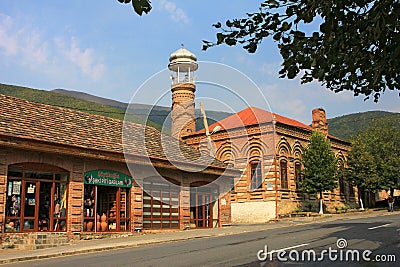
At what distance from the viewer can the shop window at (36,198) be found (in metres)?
18.4

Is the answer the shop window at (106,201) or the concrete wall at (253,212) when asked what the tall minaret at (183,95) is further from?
the shop window at (106,201)

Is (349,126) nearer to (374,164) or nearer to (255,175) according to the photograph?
(374,164)

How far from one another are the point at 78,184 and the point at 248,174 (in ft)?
67.0

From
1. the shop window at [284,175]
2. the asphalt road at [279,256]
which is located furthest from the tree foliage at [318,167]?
the asphalt road at [279,256]

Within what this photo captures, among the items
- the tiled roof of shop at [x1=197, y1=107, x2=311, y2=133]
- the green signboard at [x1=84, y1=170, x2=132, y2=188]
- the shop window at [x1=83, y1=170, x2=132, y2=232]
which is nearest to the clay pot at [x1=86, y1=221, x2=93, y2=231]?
the shop window at [x1=83, y1=170, x2=132, y2=232]

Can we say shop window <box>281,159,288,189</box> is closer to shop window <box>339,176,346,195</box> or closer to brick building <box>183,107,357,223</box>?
brick building <box>183,107,357,223</box>

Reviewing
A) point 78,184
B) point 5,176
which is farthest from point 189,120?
point 5,176

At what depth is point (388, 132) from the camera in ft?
168

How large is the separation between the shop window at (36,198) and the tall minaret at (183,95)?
22.2 m

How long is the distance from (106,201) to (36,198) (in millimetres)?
4102

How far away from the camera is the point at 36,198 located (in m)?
19.2

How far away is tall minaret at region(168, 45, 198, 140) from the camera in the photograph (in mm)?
42481

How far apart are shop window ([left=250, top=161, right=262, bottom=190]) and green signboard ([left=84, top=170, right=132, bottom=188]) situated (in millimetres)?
17132

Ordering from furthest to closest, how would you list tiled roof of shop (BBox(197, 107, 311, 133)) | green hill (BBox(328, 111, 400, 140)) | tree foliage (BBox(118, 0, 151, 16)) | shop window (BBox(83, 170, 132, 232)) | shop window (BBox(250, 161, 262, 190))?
1. green hill (BBox(328, 111, 400, 140))
2. tiled roof of shop (BBox(197, 107, 311, 133))
3. shop window (BBox(250, 161, 262, 190))
4. shop window (BBox(83, 170, 132, 232))
5. tree foliage (BBox(118, 0, 151, 16))
